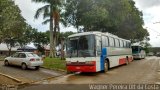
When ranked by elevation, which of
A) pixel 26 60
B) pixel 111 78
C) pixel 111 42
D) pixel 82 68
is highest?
pixel 111 42

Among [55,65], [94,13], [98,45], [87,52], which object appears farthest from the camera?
[94,13]

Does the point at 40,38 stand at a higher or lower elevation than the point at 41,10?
lower

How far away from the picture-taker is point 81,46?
19.6 meters

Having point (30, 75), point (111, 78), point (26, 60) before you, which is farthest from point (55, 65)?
point (111, 78)

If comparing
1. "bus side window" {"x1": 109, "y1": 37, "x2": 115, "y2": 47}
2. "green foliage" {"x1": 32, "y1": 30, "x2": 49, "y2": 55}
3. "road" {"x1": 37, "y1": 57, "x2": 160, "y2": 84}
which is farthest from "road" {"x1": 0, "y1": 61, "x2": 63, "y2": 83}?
"green foliage" {"x1": 32, "y1": 30, "x2": 49, "y2": 55}

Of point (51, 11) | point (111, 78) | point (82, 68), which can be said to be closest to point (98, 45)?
point (82, 68)

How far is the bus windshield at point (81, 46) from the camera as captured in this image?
19.3 meters

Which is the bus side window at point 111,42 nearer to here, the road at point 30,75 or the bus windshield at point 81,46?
the bus windshield at point 81,46

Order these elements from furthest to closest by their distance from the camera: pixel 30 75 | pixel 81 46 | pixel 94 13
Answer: pixel 94 13 < pixel 81 46 < pixel 30 75

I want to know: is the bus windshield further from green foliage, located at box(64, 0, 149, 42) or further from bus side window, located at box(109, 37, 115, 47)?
green foliage, located at box(64, 0, 149, 42)

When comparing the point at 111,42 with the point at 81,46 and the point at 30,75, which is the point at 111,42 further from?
the point at 30,75

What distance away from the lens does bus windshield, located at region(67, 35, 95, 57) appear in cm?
1927

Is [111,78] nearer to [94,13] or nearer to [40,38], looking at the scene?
[94,13]

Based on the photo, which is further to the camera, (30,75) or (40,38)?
(40,38)
